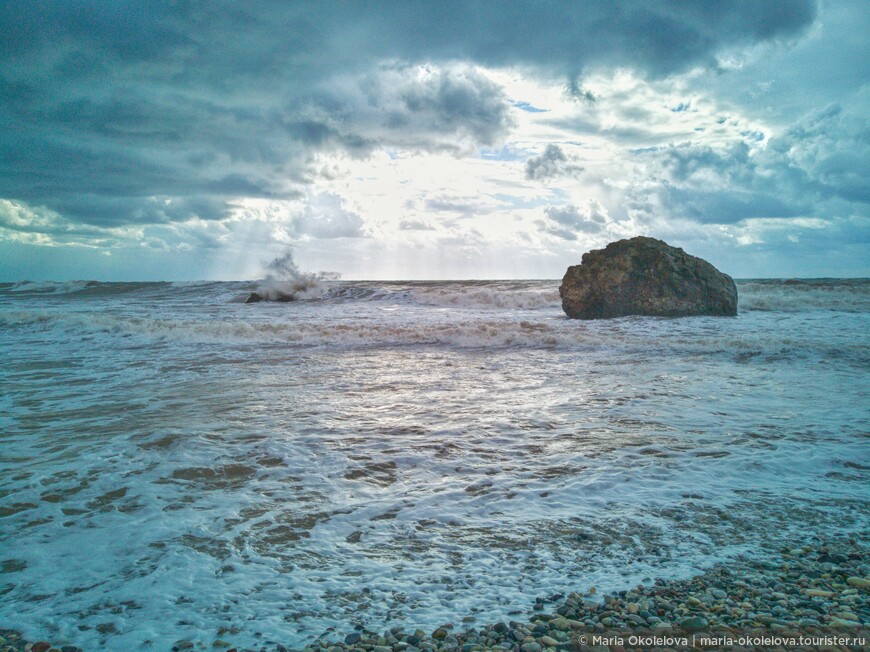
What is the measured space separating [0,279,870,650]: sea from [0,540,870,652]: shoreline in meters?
0.09

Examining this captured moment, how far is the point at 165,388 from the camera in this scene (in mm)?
7605

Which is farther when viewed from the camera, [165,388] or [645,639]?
[165,388]

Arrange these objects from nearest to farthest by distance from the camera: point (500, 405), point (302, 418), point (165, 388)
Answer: point (302, 418) → point (500, 405) → point (165, 388)

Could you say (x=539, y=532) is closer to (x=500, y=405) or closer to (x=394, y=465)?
(x=394, y=465)

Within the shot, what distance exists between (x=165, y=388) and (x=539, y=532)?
6388 mm

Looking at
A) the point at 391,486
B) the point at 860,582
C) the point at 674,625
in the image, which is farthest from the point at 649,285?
Answer: the point at 674,625

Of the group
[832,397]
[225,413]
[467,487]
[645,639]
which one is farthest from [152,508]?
[832,397]

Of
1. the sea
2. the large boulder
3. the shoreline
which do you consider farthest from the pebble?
the large boulder

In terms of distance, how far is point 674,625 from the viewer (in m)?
2.25

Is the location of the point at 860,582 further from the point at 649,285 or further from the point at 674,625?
the point at 649,285

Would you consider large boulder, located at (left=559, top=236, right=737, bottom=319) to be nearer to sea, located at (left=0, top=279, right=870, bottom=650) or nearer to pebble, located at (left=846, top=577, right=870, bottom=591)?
Answer: sea, located at (left=0, top=279, right=870, bottom=650)

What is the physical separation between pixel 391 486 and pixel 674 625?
217cm

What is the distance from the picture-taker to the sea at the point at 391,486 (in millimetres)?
2518

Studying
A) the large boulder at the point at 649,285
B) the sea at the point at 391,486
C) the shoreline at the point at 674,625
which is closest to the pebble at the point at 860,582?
the shoreline at the point at 674,625
